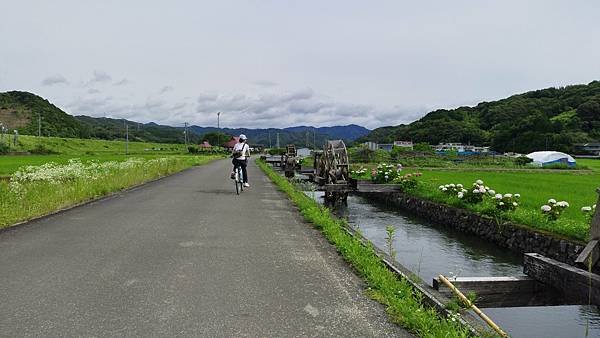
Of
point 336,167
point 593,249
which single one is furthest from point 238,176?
point 593,249

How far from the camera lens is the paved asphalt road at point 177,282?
401 centimetres

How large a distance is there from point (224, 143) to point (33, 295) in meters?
137

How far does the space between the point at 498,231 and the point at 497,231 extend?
0.21ft

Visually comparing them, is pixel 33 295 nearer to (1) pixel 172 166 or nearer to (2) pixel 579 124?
(1) pixel 172 166

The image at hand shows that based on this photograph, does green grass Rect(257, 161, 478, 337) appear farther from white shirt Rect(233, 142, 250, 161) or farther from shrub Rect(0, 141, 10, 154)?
shrub Rect(0, 141, 10, 154)

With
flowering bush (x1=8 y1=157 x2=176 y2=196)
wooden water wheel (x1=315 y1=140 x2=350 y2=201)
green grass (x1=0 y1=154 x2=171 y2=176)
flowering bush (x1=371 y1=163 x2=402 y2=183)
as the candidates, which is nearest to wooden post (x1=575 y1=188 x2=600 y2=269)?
flowering bush (x1=8 y1=157 x2=176 y2=196)

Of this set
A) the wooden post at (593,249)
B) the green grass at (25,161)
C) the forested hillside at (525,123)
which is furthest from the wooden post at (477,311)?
the forested hillside at (525,123)

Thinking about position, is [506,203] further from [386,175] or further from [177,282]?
[177,282]

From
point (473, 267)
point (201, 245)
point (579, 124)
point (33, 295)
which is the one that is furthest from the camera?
point (579, 124)

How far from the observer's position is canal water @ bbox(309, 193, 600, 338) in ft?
20.7

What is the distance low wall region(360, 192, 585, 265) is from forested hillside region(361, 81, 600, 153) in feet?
222

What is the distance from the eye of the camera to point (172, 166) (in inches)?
1168

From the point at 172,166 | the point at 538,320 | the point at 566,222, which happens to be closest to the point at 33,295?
the point at 538,320

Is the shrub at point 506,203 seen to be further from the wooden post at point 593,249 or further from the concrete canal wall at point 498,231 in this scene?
the wooden post at point 593,249
